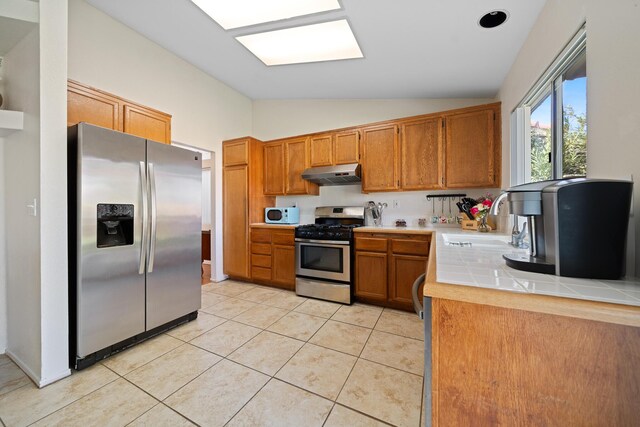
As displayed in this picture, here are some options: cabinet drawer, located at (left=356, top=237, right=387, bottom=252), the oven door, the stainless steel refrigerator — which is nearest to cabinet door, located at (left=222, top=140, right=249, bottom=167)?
the stainless steel refrigerator

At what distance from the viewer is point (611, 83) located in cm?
96

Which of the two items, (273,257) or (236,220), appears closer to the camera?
(273,257)

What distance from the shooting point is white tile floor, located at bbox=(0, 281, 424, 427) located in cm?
135

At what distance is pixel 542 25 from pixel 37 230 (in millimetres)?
3505

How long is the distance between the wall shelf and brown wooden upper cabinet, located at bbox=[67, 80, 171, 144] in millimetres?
347

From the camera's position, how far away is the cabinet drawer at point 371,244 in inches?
112

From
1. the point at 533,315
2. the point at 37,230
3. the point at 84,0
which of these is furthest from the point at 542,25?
the point at 84,0

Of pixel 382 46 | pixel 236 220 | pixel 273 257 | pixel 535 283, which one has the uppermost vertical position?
pixel 382 46

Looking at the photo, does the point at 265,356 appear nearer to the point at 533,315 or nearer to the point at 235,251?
the point at 533,315

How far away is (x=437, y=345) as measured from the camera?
705mm

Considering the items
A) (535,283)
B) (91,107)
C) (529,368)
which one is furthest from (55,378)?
(535,283)

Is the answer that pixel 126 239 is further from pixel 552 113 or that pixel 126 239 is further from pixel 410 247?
pixel 552 113

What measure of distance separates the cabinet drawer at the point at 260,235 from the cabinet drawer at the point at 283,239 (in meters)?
0.09

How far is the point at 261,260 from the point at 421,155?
2590 mm
